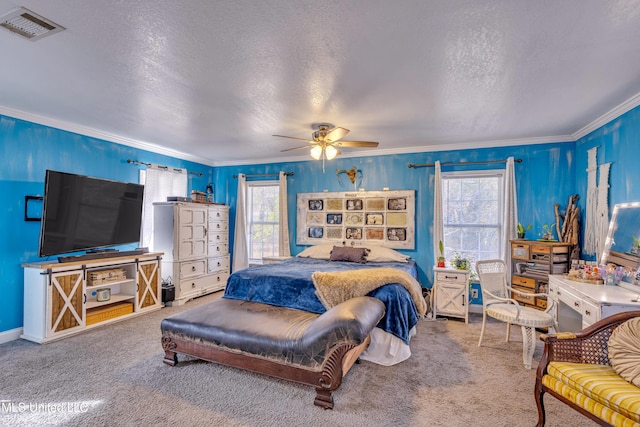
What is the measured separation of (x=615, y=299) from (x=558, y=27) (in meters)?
2.12

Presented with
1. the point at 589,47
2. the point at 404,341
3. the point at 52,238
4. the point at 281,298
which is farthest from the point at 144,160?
the point at 589,47

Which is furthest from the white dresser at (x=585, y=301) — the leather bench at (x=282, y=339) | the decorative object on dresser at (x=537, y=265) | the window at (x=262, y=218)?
the window at (x=262, y=218)

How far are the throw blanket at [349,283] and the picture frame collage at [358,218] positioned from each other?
76.1 inches

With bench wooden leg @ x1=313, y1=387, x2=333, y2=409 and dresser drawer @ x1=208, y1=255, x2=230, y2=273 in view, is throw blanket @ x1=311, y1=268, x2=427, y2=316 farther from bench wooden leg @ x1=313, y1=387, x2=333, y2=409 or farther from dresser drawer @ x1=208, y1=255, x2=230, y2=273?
dresser drawer @ x1=208, y1=255, x2=230, y2=273

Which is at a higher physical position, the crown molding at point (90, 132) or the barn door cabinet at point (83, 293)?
the crown molding at point (90, 132)

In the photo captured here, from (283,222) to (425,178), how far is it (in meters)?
2.78

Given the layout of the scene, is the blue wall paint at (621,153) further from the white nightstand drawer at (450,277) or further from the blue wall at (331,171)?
the white nightstand drawer at (450,277)

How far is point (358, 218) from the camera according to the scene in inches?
217

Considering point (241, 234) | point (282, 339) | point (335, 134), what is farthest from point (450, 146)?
point (241, 234)

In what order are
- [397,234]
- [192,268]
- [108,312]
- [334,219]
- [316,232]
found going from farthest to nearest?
[316,232] → [334,219] → [192,268] → [397,234] → [108,312]

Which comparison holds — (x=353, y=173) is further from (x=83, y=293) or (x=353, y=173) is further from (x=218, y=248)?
(x=83, y=293)

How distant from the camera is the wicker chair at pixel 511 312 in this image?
2.97m

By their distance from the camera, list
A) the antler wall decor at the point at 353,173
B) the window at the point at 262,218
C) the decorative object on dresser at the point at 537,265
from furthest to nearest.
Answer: the window at the point at 262,218, the antler wall decor at the point at 353,173, the decorative object on dresser at the point at 537,265

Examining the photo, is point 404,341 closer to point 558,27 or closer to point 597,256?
point 597,256
